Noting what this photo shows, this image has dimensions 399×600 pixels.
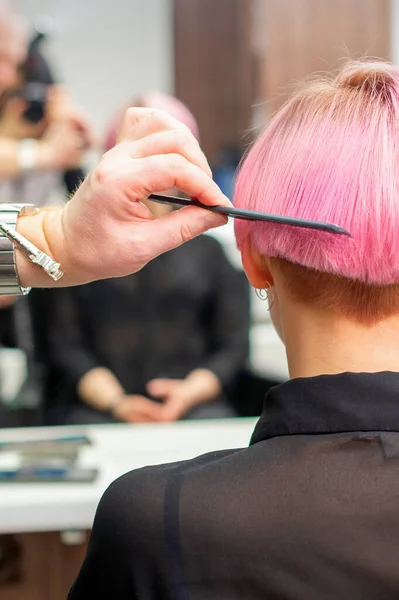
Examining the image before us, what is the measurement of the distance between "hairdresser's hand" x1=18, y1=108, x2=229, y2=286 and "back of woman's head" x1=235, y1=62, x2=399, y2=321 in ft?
0.20

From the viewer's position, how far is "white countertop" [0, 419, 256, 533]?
Answer: 2.88 feet

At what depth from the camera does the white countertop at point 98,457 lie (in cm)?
88

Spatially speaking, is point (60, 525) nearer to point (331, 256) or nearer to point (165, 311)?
point (331, 256)

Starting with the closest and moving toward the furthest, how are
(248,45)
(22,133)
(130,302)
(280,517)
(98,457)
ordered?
(280,517)
(98,457)
(130,302)
(22,133)
(248,45)

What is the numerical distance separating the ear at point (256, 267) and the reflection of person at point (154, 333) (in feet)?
3.71

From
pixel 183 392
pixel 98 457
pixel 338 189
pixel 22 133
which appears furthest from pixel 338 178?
pixel 22 133

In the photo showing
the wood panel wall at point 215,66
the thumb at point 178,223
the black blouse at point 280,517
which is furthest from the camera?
the wood panel wall at point 215,66

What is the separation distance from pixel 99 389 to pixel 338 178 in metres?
1.34

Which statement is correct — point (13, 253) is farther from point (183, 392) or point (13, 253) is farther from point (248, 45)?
point (248, 45)

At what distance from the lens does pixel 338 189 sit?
64cm

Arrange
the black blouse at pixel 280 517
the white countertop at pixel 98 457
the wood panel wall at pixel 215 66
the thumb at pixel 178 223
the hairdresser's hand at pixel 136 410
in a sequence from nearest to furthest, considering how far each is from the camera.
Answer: the black blouse at pixel 280 517, the thumb at pixel 178 223, the white countertop at pixel 98 457, the hairdresser's hand at pixel 136 410, the wood panel wall at pixel 215 66

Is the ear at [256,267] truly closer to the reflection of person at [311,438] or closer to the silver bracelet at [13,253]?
the reflection of person at [311,438]

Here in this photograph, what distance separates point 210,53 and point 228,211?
304cm

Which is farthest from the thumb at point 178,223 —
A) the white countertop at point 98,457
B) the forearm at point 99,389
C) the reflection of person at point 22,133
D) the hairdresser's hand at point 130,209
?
the reflection of person at point 22,133
